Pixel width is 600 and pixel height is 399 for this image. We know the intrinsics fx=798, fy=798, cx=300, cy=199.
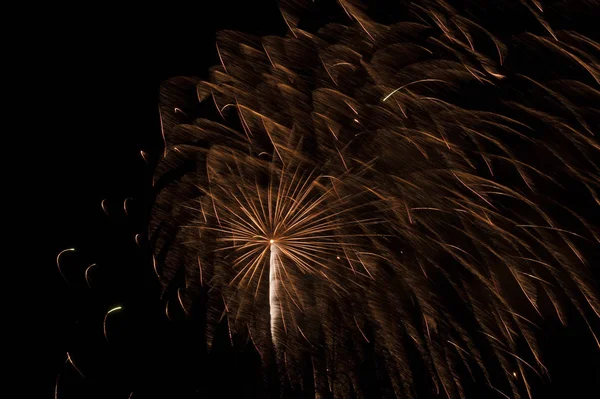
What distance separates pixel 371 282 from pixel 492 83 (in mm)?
1695

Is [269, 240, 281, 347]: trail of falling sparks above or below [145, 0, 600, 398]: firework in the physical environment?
below

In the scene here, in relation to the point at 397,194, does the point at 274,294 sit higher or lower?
lower

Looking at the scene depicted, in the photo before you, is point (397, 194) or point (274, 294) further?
point (274, 294)

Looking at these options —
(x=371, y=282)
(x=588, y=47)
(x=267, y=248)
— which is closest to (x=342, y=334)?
(x=371, y=282)

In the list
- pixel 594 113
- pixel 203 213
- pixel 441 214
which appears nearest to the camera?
pixel 594 113

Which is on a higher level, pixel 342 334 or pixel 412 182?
pixel 412 182

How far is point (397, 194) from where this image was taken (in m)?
5.78

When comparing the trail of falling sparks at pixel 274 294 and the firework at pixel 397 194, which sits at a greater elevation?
the firework at pixel 397 194

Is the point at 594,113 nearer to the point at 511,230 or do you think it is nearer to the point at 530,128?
the point at 530,128

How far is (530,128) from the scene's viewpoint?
5.65 meters

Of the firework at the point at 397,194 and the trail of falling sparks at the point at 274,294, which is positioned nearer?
the firework at the point at 397,194

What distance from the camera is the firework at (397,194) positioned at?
5609mm

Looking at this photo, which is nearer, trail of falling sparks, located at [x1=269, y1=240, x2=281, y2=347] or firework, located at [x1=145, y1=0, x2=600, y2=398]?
firework, located at [x1=145, y1=0, x2=600, y2=398]

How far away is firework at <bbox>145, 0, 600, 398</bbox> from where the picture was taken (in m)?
5.61
